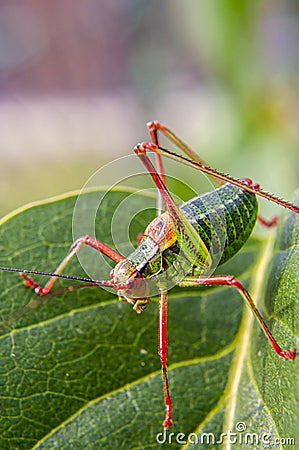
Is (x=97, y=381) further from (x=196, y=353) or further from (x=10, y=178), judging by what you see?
(x=10, y=178)

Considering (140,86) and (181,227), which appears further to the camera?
(140,86)

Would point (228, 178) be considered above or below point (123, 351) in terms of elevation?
above

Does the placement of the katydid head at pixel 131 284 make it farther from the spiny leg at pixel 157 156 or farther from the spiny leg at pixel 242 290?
the spiny leg at pixel 157 156

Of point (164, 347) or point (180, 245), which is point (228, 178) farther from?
point (164, 347)

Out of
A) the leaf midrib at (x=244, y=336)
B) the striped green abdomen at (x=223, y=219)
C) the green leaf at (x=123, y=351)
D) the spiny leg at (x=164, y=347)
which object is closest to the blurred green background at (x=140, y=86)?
the leaf midrib at (x=244, y=336)

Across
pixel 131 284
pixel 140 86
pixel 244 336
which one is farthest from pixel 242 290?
pixel 140 86

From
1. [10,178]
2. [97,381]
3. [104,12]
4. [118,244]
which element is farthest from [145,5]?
[97,381]
